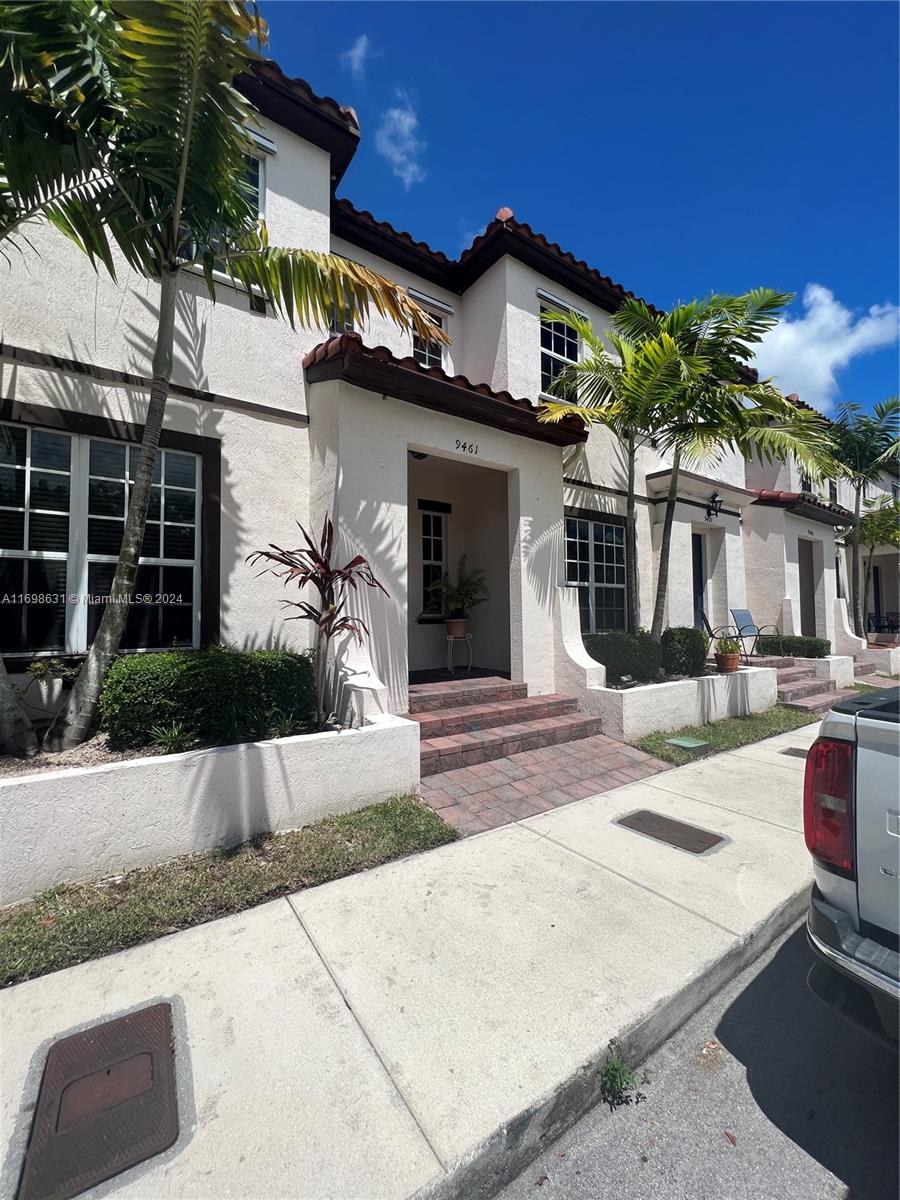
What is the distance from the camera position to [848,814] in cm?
193

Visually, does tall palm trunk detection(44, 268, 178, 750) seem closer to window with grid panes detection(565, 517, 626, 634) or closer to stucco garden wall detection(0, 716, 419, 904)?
stucco garden wall detection(0, 716, 419, 904)

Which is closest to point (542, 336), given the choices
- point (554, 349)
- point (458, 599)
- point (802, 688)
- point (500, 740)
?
point (554, 349)

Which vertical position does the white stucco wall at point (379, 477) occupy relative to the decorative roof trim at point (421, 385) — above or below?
below

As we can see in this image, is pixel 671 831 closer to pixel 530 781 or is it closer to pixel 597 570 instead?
pixel 530 781

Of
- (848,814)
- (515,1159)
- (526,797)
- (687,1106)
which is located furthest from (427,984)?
(526,797)

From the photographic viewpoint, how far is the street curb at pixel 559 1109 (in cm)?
174

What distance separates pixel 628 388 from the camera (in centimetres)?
698

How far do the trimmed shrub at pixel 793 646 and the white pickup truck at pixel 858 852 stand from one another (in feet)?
35.4

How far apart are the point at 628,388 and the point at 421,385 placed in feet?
9.73

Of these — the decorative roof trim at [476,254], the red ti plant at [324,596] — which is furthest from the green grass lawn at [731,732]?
the decorative roof trim at [476,254]

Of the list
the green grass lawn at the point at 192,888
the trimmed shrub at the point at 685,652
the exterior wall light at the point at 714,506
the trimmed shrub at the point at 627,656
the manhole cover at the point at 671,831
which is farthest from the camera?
the exterior wall light at the point at 714,506

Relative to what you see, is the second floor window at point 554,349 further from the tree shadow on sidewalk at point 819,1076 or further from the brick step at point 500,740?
the tree shadow on sidewalk at point 819,1076

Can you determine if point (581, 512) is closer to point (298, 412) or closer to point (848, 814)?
point (298, 412)

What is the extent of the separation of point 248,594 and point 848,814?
17.0 feet
